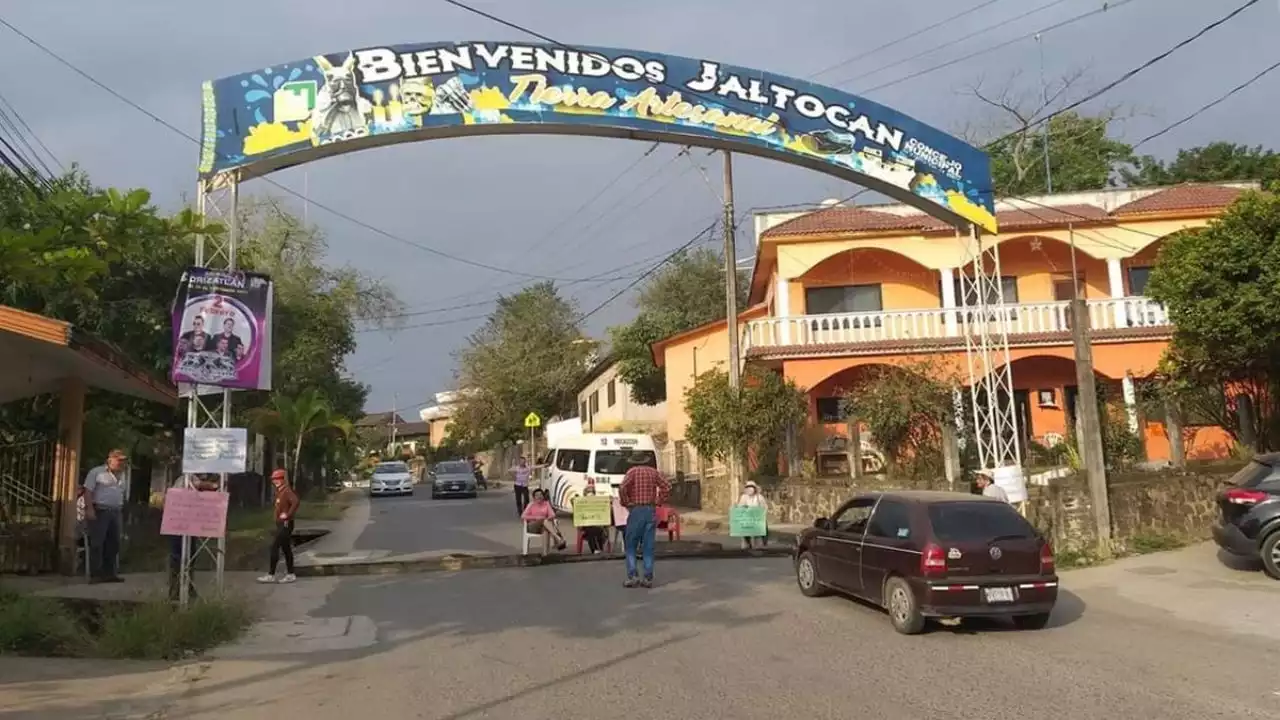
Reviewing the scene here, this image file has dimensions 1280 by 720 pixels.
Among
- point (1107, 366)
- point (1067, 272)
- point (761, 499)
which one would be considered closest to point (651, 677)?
point (761, 499)

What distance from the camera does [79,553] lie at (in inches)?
565

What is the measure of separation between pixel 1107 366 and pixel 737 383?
947 cm

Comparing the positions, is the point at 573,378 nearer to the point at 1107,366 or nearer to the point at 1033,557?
the point at 1107,366

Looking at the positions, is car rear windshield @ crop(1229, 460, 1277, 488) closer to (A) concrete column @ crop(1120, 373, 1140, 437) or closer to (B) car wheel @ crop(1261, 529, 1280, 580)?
(B) car wheel @ crop(1261, 529, 1280, 580)

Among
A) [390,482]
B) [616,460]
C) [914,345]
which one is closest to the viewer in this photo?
[616,460]

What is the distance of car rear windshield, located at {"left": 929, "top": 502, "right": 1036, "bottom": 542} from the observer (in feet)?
32.0

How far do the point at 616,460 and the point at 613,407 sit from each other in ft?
75.0

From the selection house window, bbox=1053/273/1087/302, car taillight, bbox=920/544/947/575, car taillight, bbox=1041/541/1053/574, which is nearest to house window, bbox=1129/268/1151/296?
house window, bbox=1053/273/1087/302

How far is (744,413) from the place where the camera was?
23.0 meters

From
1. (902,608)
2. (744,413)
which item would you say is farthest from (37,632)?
(744,413)

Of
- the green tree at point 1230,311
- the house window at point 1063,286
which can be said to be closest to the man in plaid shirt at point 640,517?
the green tree at point 1230,311

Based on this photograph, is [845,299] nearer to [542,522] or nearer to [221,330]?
[542,522]

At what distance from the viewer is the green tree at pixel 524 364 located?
56.1m

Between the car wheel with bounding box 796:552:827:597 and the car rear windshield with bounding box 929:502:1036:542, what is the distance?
90.9 inches
